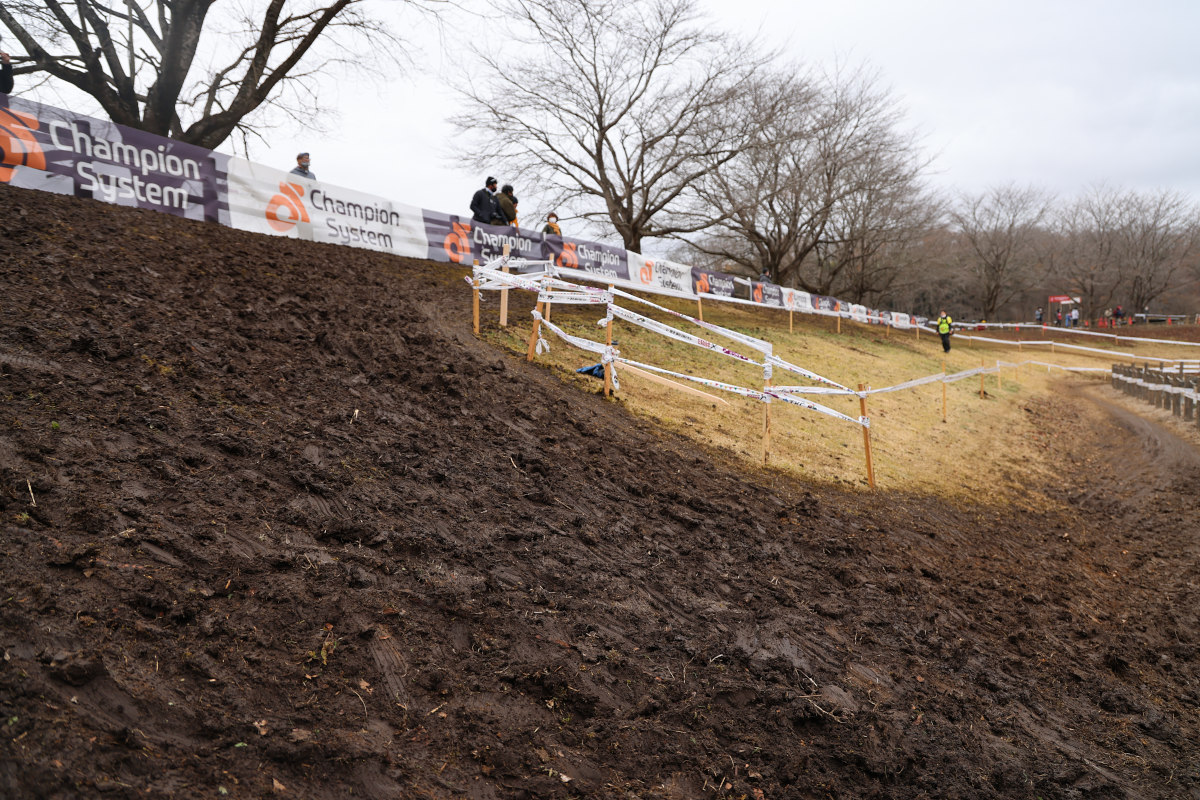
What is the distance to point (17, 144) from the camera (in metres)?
8.45

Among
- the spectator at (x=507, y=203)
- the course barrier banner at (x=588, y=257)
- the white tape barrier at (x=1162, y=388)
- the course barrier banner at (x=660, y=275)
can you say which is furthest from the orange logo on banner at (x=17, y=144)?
the white tape barrier at (x=1162, y=388)

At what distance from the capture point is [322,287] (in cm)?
870

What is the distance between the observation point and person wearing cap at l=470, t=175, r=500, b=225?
592 inches

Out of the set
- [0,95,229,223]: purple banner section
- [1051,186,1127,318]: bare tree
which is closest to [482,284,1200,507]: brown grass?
[0,95,229,223]: purple banner section

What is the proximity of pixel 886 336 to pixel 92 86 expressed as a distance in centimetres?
2868

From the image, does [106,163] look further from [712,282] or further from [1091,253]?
[1091,253]

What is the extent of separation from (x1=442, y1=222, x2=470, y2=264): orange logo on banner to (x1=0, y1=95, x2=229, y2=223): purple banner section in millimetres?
4507

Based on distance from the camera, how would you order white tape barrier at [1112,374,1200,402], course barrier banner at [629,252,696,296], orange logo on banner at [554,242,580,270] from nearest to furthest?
white tape barrier at [1112,374,1200,402], orange logo on banner at [554,242,580,270], course barrier banner at [629,252,696,296]

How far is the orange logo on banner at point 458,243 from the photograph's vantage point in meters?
14.3

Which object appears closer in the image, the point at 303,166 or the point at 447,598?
the point at 447,598

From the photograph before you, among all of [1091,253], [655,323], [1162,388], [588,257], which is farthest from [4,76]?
[1091,253]

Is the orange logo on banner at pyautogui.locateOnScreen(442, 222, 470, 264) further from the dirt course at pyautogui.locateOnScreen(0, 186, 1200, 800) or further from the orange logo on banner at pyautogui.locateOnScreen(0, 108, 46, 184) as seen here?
the orange logo on banner at pyautogui.locateOnScreen(0, 108, 46, 184)

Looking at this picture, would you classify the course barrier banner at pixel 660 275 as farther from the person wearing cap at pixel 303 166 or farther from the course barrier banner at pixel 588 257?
the person wearing cap at pixel 303 166

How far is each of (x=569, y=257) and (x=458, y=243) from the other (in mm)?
3415
